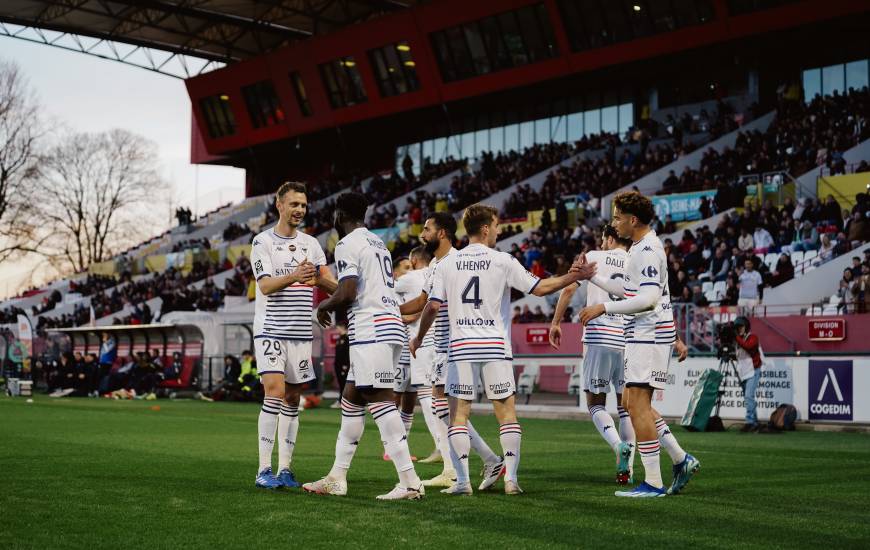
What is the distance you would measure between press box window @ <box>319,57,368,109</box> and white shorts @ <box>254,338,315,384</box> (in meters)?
47.1

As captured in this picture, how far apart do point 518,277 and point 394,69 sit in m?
45.5

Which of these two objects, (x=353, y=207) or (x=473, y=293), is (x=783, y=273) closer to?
(x=473, y=293)

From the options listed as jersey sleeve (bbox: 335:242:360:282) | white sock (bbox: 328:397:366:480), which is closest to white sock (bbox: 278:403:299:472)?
white sock (bbox: 328:397:366:480)

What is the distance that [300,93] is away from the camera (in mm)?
58844

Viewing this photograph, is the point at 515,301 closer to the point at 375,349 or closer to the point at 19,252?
the point at 375,349

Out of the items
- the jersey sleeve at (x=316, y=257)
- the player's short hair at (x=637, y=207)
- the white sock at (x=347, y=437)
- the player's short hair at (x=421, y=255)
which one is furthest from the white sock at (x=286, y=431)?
the player's short hair at (x=637, y=207)

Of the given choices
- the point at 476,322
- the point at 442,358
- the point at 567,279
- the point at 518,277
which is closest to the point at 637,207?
the point at 567,279

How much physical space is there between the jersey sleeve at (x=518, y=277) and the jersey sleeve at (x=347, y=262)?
123cm

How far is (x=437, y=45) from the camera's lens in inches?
1997

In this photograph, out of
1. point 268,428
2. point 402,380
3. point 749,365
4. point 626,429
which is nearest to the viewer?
point 268,428

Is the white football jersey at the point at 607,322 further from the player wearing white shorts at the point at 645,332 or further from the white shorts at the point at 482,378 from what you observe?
the white shorts at the point at 482,378

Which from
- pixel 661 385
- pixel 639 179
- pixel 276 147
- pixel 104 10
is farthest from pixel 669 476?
pixel 276 147

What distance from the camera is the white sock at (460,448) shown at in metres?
8.80

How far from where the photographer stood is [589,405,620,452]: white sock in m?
10.5
